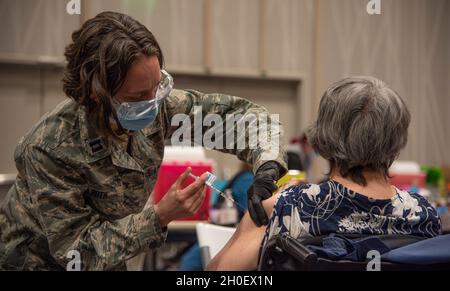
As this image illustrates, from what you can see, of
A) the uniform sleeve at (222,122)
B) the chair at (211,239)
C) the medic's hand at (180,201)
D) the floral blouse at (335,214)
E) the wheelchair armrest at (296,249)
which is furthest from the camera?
the chair at (211,239)

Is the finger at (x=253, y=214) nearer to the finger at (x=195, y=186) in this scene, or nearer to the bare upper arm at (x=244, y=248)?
the bare upper arm at (x=244, y=248)

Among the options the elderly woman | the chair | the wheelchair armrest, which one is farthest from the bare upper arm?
the chair

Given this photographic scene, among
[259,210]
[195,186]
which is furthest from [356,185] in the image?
[195,186]

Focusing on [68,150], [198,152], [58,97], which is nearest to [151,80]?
[68,150]

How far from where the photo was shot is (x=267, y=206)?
1.48 m

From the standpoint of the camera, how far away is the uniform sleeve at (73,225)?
4.41 ft

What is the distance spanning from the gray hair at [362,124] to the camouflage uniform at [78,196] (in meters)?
0.18

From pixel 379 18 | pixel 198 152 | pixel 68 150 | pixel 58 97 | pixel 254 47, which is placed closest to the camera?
pixel 68 150

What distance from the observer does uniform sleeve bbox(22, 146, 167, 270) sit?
4.41 feet

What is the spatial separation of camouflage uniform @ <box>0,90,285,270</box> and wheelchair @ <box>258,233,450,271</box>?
0.27 m

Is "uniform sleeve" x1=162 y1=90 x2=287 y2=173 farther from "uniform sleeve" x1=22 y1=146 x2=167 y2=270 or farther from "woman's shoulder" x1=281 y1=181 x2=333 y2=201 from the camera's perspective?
"uniform sleeve" x1=22 y1=146 x2=167 y2=270

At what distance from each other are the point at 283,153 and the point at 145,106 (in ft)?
1.39

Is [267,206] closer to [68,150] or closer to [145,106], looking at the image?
[145,106]

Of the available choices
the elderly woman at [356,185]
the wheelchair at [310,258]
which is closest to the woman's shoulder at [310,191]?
the elderly woman at [356,185]
